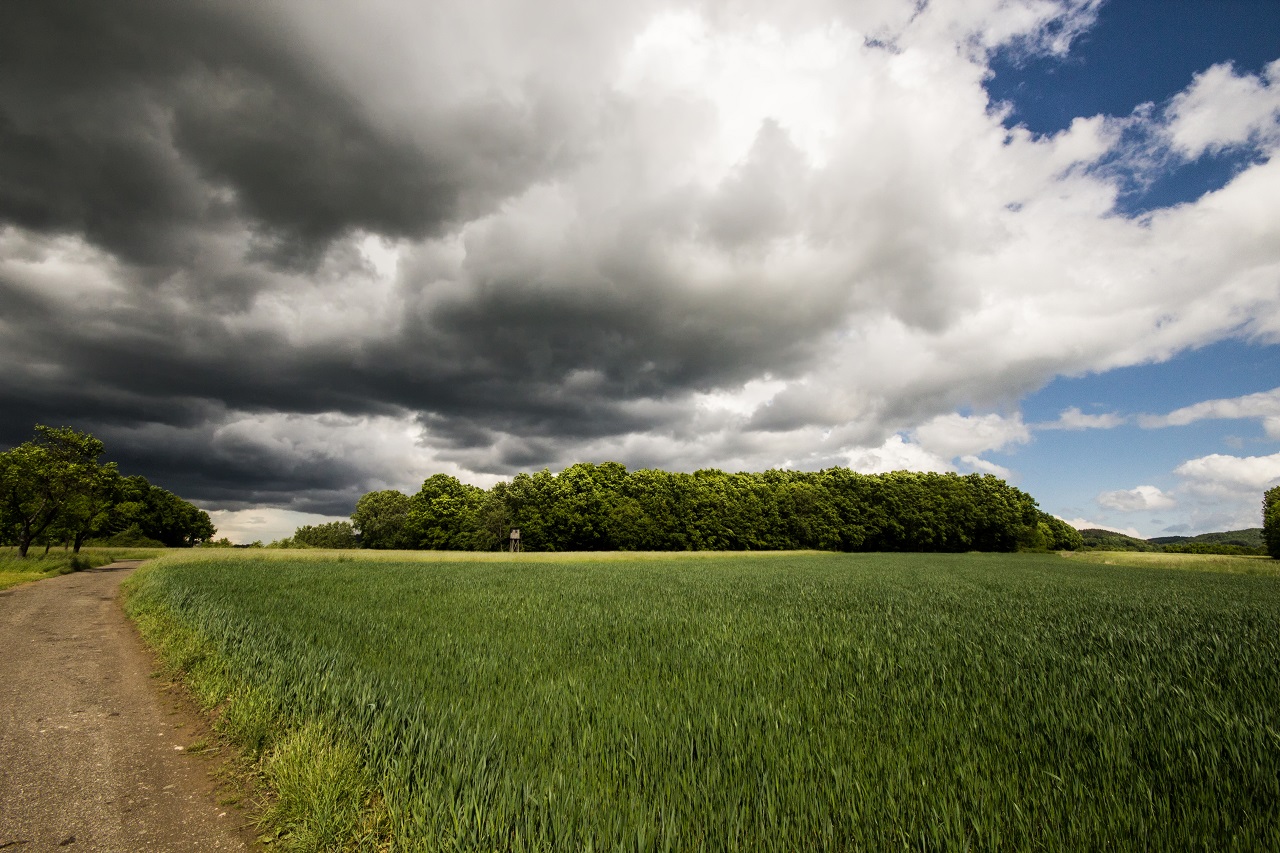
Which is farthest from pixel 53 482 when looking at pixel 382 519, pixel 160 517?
pixel 160 517

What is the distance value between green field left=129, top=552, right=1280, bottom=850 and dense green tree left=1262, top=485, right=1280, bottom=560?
98.6 meters

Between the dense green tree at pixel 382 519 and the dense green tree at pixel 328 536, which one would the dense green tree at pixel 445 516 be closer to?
the dense green tree at pixel 382 519

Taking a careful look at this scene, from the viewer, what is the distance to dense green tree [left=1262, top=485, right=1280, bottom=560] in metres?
73.2

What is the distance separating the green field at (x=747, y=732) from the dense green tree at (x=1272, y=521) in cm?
9859

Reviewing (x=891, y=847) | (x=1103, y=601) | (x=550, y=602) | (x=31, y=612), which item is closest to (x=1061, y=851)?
(x=891, y=847)

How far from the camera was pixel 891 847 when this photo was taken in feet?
10.5

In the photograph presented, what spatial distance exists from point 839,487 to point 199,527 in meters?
143

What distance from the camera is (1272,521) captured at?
74812mm

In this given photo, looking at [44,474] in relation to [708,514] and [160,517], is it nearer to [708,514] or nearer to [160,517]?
[708,514]

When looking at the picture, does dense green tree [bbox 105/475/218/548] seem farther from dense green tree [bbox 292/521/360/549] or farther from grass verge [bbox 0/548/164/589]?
grass verge [bbox 0/548/164/589]

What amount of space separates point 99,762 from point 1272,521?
119 meters

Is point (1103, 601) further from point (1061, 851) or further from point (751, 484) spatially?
point (751, 484)

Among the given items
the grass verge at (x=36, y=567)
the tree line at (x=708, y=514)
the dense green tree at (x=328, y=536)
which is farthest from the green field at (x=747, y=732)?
the dense green tree at (x=328, y=536)

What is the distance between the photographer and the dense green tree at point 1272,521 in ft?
240
